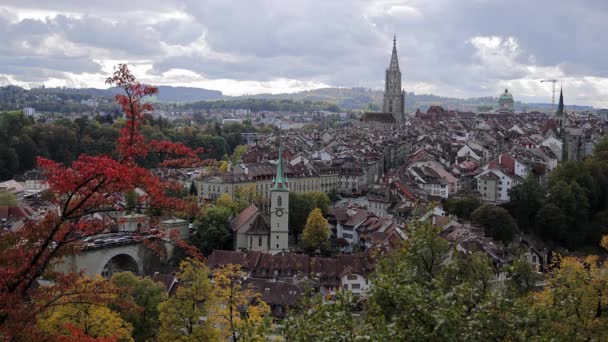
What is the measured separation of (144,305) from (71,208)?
1712 centimetres

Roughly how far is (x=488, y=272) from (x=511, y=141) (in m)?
77.1

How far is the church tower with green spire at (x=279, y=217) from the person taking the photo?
3906 centimetres

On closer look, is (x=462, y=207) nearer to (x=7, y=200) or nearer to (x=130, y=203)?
(x=7, y=200)

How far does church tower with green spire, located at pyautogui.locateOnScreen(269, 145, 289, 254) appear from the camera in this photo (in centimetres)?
3906

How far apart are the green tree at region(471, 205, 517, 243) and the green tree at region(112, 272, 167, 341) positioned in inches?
868

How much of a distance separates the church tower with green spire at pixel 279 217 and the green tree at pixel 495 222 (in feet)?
38.3

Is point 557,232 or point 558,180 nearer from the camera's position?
point 557,232

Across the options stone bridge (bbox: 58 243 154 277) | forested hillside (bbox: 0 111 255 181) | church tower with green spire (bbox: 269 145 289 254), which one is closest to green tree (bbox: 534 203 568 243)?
church tower with green spire (bbox: 269 145 289 254)

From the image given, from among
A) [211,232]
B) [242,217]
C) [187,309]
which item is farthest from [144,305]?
[242,217]

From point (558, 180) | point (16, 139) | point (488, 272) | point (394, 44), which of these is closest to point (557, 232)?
point (558, 180)

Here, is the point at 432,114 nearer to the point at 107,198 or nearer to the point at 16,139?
the point at 16,139

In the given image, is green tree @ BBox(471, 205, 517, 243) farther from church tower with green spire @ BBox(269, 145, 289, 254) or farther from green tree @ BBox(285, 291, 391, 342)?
green tree @ BBox(285, 291, 391, 342)

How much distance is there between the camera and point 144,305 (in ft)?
83.8

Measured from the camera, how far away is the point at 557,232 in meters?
46.4
